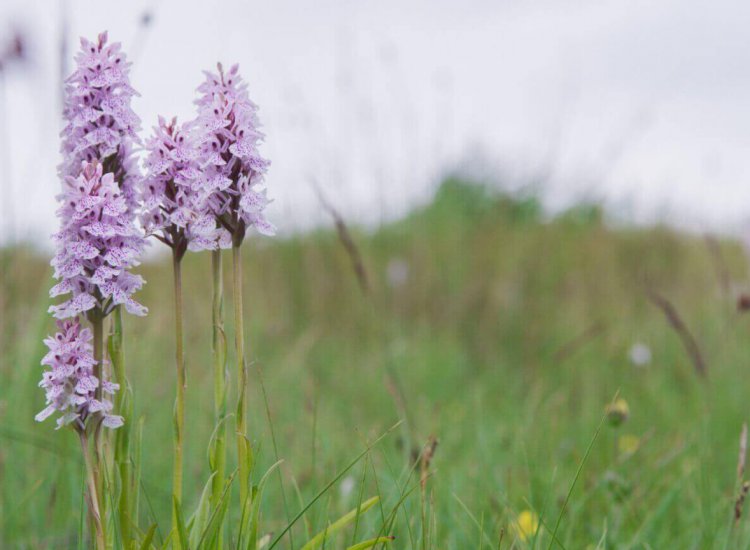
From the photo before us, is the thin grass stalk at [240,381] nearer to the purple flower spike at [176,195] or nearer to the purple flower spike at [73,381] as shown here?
the purple flower spike at [176,195]

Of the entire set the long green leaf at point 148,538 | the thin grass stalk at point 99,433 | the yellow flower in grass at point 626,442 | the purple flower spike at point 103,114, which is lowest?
the yellow flower in grass at point 626,442

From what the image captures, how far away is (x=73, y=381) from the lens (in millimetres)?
1459

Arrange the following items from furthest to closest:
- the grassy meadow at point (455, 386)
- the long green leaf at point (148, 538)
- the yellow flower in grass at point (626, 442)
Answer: the yellow flower in grass at point (626, 442) → the grassy meadow at point (455, 386) → the long green leaf at point (148, 538)

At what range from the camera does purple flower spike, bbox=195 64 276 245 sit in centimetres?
141

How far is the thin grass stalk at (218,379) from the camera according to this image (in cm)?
143

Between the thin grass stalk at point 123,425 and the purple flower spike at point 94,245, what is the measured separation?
6 cm

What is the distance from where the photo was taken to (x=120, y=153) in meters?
1.51

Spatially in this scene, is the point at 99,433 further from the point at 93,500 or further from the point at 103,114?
the point at 103,114

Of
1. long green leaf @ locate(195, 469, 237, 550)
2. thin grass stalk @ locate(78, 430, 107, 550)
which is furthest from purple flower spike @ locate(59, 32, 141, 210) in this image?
long green leaf @ locate(195, 469, 237, 550)

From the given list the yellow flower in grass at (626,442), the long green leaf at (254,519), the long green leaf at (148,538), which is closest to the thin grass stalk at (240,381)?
the long green leaf at (254,519)

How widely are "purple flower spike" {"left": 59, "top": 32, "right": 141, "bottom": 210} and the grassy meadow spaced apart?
47 centimetres

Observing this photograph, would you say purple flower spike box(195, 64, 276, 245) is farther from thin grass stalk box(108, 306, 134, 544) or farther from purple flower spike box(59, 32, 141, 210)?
thin grass stalk box(108, 306, 134, 544)

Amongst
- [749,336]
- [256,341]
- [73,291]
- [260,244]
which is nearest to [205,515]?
[73,291]

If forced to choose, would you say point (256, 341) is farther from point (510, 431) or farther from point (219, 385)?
point (219, 385)
